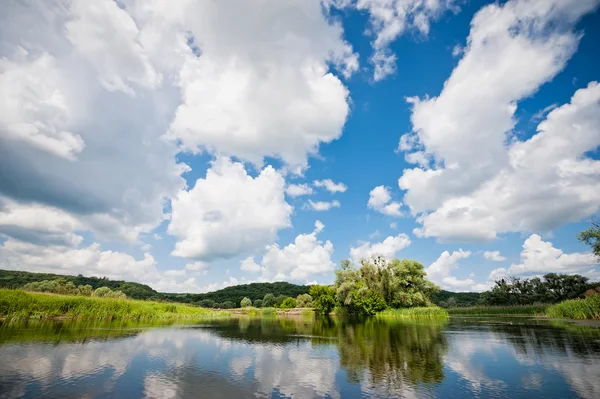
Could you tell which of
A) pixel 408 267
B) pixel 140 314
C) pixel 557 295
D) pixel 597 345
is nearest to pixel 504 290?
pixel 557 295

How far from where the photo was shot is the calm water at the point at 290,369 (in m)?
11.3

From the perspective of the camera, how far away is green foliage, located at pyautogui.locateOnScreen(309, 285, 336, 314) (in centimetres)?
9794

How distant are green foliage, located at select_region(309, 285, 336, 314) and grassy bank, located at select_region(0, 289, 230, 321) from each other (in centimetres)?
5728

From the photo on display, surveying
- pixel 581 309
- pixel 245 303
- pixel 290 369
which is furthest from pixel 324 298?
pixel 290 369

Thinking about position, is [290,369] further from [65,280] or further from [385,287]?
[65,280]

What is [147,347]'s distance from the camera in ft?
68.4

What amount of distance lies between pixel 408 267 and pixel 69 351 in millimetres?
77391

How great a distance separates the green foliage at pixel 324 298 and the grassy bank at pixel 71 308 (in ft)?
188

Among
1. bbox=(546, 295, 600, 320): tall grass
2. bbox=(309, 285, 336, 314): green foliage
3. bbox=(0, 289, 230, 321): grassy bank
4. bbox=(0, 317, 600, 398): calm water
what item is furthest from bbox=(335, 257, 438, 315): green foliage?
bbox=(0, 317, 600, 398): calm water

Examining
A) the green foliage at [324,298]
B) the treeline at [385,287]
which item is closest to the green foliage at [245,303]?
the green foliage at [324,298]

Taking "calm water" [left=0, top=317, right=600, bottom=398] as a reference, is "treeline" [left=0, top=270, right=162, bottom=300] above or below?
above

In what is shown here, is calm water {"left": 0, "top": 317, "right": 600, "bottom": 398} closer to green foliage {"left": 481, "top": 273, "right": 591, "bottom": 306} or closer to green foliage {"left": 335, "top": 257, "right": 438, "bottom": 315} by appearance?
green foliage {"left": 335, "top": 257, "right": 438, "bottom": 315}

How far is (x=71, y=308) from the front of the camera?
36250 mm

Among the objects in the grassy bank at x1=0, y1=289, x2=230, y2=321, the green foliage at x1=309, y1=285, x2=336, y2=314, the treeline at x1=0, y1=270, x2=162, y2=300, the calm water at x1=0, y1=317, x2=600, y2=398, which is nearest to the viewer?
the calm water at x1=0, y1=317, x2=600, y2=398
